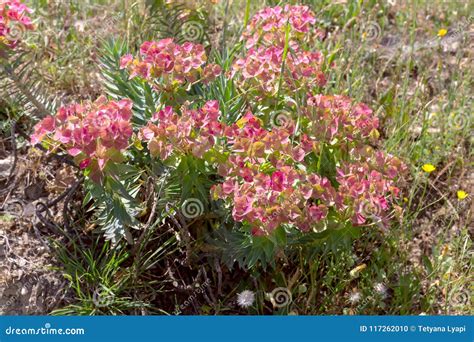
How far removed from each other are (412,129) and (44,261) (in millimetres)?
1729

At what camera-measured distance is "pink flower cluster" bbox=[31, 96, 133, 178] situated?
1947 mm

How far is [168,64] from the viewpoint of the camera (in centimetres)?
217

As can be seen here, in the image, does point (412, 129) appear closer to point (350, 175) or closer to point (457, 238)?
point (457, 238)

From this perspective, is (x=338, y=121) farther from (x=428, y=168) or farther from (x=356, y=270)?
(x=428, y=168)

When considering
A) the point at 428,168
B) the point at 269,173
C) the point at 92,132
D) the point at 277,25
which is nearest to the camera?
the point at 92,132

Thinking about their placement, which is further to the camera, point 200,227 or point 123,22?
point 123,22

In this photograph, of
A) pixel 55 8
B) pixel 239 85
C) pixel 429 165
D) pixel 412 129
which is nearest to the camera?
pixel 239 85

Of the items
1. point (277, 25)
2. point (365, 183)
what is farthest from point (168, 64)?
point (365, 183)

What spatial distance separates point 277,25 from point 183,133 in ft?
2.23

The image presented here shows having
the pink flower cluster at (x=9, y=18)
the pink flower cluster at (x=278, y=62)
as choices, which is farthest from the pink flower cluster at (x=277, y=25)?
the pink flower cluster at (x=9, y=18)

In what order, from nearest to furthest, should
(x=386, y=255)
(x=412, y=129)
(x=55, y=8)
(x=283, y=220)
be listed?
(x=283, y=220)
(x=386, y=255)
(x=412, y=129)
(x=55, y=8)

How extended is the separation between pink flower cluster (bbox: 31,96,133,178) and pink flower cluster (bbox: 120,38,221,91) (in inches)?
7.3

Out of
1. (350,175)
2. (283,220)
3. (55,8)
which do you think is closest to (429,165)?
(350,175)

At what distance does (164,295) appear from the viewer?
2.55 metres
